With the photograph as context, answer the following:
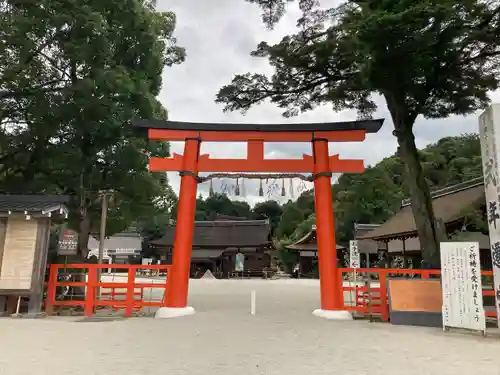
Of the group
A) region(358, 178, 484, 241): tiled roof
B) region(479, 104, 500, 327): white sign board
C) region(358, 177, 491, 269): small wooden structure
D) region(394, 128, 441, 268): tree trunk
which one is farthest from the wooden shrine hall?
region(479, 104, 500, 327): white sign board

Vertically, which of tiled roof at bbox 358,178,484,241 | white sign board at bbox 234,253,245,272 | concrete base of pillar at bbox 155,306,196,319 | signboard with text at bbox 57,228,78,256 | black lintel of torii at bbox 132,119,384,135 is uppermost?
black lintel of torii at bbox 132,119,384,135

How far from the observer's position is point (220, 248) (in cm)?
3219

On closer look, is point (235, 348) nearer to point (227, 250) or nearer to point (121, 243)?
point (227, 250)

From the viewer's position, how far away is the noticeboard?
25.8ft

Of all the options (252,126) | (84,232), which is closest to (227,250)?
(84,232)

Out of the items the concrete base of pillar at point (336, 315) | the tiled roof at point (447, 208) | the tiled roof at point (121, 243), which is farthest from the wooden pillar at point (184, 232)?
the tiled roof at point (121, 243)

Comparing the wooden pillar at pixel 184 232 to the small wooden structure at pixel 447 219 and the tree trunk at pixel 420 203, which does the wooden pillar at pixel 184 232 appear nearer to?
the tree trunk at pixel 420 203

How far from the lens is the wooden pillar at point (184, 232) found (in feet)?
28.3

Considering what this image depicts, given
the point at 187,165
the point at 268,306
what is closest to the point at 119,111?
the point at 187,165

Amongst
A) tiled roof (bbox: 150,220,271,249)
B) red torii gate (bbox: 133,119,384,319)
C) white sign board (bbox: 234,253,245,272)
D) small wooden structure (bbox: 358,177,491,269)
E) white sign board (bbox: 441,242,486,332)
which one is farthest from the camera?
tiled roof (bbox: 150,220,271,249)

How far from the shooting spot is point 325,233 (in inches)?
350

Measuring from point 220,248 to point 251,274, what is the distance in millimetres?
3424

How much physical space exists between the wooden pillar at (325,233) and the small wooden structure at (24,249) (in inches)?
233

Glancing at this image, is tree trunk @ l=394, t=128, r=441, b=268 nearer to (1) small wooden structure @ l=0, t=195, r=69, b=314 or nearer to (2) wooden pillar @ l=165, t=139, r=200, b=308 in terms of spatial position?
(2) wooden pillar @ l=165, t=139, r=200, b=308
